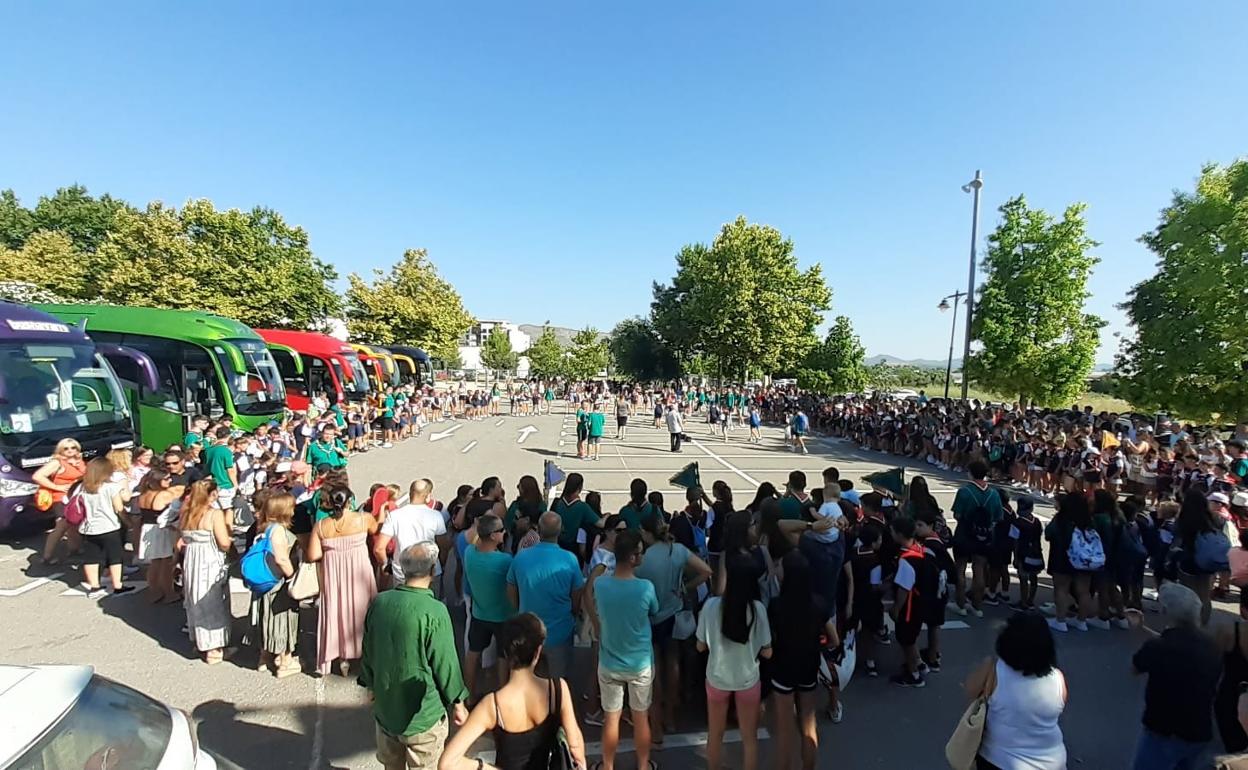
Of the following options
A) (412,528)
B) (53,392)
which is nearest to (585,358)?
(53,392)

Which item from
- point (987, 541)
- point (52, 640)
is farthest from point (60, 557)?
point (987, 541)

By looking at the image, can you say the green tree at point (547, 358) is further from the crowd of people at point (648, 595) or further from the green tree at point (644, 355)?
the crowd of people at point (648, 595)

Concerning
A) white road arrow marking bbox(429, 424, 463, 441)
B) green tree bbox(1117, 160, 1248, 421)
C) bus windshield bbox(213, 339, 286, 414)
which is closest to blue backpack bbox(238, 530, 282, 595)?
bus windshield bbox(213, 339, 286, 414)

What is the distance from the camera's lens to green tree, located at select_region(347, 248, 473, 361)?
3850 cm

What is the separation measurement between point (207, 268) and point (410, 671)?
3382 cm

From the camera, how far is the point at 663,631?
4.37 meters

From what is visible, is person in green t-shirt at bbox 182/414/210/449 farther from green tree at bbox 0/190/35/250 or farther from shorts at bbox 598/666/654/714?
green tree at bbox 0/190/35/250

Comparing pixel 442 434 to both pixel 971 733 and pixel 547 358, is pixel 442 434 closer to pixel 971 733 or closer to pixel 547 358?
pixel 971 733

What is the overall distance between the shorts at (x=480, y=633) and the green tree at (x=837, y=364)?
41997mm

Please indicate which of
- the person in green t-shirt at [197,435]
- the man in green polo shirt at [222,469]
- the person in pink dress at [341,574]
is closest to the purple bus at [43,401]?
the person in green t-shirt at [197,435]

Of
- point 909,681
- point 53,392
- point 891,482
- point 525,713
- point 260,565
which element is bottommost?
point 909,681

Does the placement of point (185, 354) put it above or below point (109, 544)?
above

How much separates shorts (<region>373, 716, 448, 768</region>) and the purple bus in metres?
8.13

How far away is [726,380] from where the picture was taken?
148 feet
